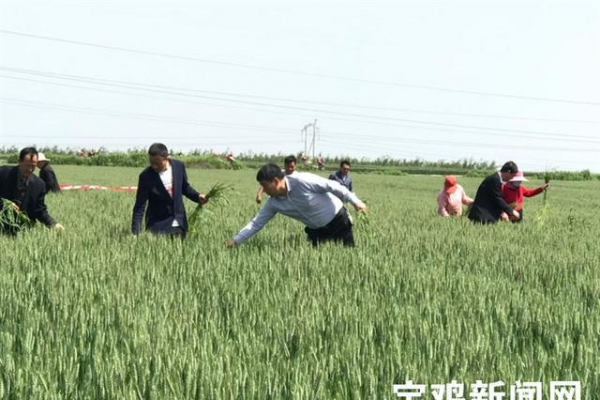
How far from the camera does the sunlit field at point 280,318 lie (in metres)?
2.53

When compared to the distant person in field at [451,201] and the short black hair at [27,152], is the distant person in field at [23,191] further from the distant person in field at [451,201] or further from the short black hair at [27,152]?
the distant person in field at [451,201]

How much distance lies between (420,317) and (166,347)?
151 centimetres

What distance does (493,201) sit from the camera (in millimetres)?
9891

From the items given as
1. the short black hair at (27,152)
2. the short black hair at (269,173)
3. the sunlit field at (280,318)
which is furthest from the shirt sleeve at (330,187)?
the short black hair at (27,152)

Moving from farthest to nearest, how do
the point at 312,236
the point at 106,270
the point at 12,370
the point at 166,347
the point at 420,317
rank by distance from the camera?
1. the point at 312,236
2. the point at 106,270
3. the point at 420,317
4. the point at 166,347
5. the point at 12,370

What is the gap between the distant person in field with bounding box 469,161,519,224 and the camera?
9.15m

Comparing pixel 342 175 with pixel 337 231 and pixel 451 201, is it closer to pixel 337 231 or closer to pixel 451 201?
pixel 451 201

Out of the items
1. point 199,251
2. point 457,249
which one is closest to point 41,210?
point 199,251

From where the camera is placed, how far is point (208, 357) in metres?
2.78

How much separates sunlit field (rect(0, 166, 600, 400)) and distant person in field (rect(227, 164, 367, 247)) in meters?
0.31

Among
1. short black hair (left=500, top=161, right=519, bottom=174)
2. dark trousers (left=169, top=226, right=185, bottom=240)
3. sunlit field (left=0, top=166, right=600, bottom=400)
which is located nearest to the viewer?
sunlit field (left=0, top=166, right=600, bottom=400)


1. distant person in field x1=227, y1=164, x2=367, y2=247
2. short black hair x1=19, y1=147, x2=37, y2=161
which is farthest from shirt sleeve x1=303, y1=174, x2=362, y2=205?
short black hair x1=19, y1=147, x2=37, y2=161

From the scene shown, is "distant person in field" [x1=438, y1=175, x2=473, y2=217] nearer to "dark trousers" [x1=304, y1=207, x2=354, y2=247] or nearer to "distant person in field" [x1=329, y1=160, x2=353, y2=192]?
"distant person in field" [x1=329, y1=160, x2=353, y2=192]

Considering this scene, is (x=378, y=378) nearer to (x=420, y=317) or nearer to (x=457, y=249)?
(x=420, y=317)
